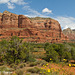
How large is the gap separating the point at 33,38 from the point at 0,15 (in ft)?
141

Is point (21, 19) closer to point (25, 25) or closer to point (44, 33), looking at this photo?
point (25, 25)

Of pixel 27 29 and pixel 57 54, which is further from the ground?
pixel 27 29

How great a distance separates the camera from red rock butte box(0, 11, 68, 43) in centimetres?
6975

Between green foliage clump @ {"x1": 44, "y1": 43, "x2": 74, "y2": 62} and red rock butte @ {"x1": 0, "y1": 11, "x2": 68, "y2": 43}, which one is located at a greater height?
red rock butte @ {"x1": 0, "y1": 11, "x2": 68, "y2": 43}

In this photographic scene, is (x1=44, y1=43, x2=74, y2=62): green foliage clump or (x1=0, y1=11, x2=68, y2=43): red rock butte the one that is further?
(x1=0, y1=11, x2=68, y2=43): red rock butte

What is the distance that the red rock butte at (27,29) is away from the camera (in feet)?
229

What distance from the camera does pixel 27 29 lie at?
7175 centimetres

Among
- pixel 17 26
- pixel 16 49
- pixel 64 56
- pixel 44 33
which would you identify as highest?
pixel 17 26

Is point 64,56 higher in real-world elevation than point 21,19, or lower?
lower

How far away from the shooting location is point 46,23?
294 ft

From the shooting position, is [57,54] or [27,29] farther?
[27,29]

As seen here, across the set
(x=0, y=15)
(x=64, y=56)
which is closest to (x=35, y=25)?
(x=0, y=15)

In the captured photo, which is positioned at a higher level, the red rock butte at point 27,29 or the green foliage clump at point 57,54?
the red rock butte at point 27,29

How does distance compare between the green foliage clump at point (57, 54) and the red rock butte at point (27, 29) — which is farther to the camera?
the red rock butte at point (27, 29)
